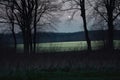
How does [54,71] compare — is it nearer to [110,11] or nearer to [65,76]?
[65,76]

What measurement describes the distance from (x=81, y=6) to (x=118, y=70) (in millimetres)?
25655

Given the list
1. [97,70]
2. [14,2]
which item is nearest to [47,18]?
[14,2]

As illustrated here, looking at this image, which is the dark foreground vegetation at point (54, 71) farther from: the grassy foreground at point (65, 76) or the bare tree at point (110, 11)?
the bare tree at point (110, 11)

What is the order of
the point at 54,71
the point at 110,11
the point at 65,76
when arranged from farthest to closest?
the point at 110,11, the point at 54,71, the point at 65,76

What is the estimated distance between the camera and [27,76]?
1580cm

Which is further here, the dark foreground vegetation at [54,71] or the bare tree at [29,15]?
the bare tree at [29,15]

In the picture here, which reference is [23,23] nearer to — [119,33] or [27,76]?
[119,33]

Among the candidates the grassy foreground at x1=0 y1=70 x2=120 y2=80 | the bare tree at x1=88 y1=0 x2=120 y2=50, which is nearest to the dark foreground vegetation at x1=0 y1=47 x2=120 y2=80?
the grassy foreground at x1=0 y1=70 x2=120 y2=80

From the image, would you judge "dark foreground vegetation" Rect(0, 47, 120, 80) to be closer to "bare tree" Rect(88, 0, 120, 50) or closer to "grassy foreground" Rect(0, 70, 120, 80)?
"grassy foreground" Rect(0, 70, 120, 80)

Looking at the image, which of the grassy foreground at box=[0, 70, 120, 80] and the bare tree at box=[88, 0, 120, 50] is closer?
the grassy foreground at box=[0, 70, 120, 80]

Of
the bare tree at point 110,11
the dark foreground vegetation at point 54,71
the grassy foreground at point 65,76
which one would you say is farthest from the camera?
the bare tree at point 110,11

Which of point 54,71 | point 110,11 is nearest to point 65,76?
point 54,71

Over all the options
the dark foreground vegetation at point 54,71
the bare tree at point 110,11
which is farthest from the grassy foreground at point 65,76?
the bare tree at point 110,11

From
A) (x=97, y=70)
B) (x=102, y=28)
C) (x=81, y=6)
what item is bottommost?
(x=97, y=70)
